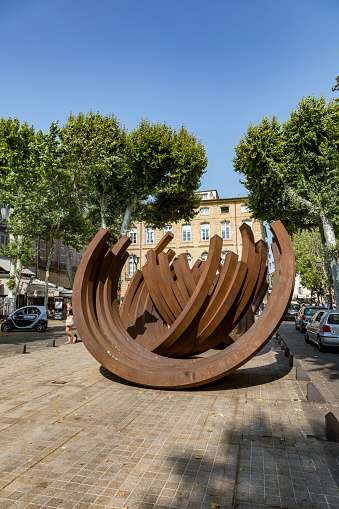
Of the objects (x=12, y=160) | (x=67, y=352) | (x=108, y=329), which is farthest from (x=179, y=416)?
(x=12, y=160)

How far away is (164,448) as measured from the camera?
13.9ft

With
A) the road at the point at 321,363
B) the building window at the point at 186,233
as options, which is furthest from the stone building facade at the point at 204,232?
the road at the point at 321,363

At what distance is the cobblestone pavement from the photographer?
3193mm

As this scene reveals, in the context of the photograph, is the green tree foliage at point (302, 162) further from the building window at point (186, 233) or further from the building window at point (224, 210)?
the building window at point (186, 233)

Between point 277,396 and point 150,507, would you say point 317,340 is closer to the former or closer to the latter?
point 277,396

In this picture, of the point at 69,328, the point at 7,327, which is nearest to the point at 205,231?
the point at 7,327

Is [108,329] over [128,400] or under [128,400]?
over

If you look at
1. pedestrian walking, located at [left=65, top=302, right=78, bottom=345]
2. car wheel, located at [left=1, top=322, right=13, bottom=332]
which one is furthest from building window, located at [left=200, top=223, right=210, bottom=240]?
pedestrian walking, located at [left=65, top=302, right=78, bottom=345]

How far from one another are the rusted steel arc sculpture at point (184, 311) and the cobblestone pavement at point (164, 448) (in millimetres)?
553

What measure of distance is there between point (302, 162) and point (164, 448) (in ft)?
65.2

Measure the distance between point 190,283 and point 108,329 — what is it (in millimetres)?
2795

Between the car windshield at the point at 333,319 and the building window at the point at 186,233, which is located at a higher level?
the building window at the point at 186,233

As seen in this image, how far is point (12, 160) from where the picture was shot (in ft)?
68.7

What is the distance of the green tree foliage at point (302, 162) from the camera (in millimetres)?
20016
